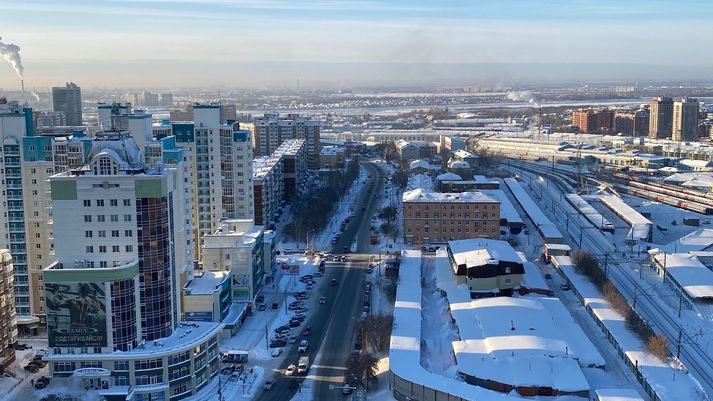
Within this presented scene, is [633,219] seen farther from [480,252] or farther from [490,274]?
[490,274]

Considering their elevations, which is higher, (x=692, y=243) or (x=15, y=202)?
(x=15, y=202)

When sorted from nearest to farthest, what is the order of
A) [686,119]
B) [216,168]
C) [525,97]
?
1. [216,168]
2. [686,119]
3. [525,97]

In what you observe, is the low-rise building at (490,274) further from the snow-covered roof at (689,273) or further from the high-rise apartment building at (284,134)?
the high-rise apartment building at (284,134)

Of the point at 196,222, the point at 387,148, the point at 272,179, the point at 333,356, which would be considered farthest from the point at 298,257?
the point at 387,148

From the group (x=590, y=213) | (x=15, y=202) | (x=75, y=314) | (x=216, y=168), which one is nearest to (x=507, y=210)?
(x=590, y=213)

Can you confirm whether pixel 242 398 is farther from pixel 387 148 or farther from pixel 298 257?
pixel 387 148

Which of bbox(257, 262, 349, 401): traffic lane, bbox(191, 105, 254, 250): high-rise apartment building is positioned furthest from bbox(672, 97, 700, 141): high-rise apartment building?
bbox(191, 105, 254, 250): high-rise apartment building

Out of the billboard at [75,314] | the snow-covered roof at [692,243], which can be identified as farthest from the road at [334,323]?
the snow-covered roof at [692,243]
